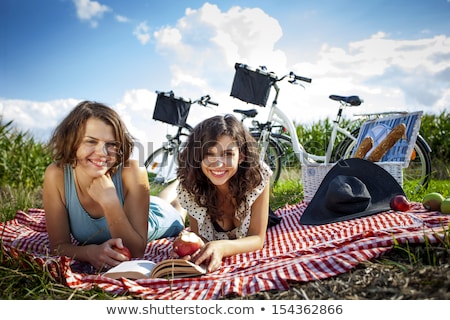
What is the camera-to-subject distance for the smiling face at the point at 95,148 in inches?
70.1

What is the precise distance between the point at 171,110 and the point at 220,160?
3325 millimetres

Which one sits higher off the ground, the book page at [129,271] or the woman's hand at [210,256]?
the woman's hand at [210,256]

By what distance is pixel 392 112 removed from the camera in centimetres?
358

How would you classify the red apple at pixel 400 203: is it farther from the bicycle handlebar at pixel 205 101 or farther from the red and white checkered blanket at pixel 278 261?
the bicycle handlebar at pixel 205 101

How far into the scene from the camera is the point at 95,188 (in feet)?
5.78

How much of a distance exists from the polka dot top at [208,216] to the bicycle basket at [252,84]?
221cm

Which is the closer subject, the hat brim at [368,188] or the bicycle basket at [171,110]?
the hat brim at [368,188]

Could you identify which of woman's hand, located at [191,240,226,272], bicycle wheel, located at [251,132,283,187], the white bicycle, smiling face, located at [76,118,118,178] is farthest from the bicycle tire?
smiling face, located at [76,118,118,178]

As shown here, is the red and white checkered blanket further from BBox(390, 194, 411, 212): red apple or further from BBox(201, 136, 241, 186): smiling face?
BBox(201, 136, 241, 186): smiling face

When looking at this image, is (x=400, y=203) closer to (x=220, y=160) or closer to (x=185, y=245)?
(x=220, y=160)

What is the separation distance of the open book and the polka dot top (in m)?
0.51

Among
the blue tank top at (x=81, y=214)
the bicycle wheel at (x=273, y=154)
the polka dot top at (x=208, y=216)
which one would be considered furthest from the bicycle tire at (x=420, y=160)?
the blue tank top at (x=81, y=214)

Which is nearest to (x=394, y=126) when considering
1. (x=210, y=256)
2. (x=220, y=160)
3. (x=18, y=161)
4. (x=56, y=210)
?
(x=220, y=160)
